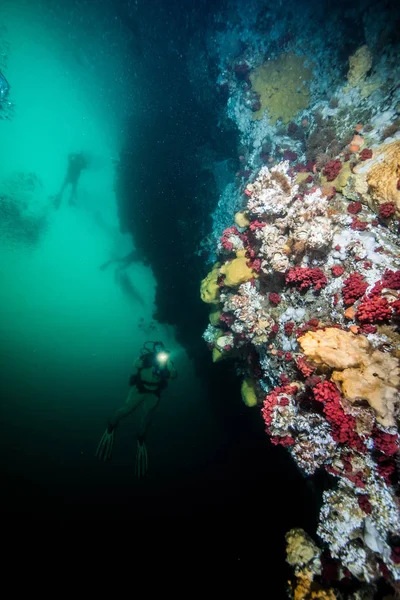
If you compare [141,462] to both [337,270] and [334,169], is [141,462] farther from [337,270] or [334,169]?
[334,169]

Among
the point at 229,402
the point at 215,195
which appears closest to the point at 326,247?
the point at 215,195

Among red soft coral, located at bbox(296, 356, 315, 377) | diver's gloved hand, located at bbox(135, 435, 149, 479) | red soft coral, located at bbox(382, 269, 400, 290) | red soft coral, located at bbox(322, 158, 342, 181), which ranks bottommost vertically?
diver's gloved hand, located at bbox(135, 435, 149, 479)

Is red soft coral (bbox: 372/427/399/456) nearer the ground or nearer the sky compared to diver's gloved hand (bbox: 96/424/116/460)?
nearer the sky

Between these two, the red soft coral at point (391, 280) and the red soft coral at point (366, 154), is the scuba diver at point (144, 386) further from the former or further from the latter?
the red soft coral at point (366, 154)

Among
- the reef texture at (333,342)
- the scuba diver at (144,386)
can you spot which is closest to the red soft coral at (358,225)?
the reef texture at (333,342)

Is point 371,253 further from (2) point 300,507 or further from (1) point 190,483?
(1) point 190,483

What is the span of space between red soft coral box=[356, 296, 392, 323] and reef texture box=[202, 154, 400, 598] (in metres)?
0.02

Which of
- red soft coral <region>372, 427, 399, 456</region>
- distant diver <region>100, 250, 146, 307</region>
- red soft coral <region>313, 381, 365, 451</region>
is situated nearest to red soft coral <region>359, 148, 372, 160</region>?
red soft coral <region>313, 381, 365, 451</region>

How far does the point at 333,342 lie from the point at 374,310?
0.93 meters

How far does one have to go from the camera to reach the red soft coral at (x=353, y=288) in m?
4.90

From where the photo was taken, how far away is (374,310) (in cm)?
446

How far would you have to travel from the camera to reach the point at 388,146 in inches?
243

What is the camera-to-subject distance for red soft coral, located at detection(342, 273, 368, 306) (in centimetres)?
490

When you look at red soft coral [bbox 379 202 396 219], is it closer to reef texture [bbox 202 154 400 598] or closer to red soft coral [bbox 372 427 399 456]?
reef texture [bbox 202 154 400 598]
